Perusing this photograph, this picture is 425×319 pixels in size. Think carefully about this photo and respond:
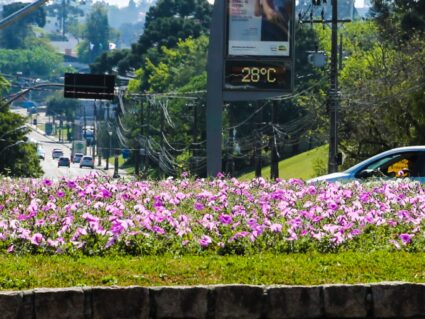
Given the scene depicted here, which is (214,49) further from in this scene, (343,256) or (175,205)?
(343,256)

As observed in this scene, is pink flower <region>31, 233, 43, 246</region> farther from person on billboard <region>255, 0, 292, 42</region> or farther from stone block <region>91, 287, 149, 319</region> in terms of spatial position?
person on billboard <region>255, 0, 292, 42</region>

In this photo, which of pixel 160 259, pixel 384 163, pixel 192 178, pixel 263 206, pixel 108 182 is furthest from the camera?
pixel 384 163

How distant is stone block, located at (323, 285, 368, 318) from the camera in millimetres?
12125

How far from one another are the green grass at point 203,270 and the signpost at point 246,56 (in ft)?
77.4

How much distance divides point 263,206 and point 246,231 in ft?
5.26

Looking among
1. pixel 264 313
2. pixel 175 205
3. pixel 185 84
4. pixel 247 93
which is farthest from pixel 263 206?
pixel 185 84

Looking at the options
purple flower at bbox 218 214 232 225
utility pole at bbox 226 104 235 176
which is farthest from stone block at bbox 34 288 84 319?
utility pole at bbox 226 104 235 176

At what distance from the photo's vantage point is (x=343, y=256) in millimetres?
13531

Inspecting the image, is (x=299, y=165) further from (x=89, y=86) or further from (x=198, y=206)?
(x=198, y=206)

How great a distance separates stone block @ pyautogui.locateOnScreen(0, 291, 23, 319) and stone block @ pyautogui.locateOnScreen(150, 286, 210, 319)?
1059 mm

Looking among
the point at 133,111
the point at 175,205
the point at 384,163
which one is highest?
the point at 175,205

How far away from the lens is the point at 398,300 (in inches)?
484

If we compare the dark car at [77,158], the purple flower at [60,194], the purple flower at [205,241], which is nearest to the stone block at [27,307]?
the purple flower at [205,241]

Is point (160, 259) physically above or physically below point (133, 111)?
above
